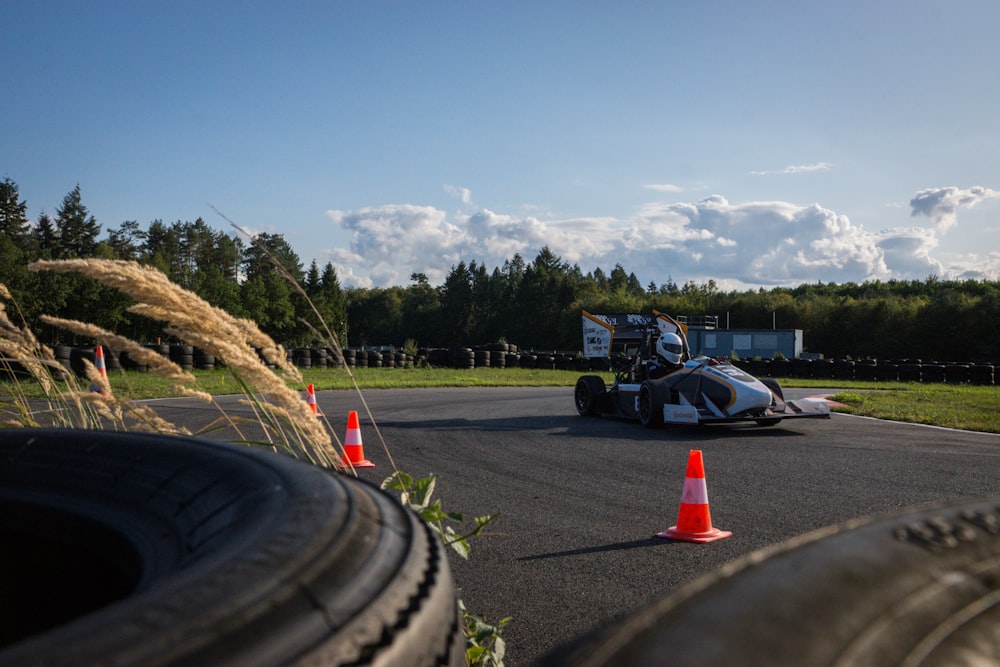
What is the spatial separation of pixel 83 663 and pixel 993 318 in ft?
215

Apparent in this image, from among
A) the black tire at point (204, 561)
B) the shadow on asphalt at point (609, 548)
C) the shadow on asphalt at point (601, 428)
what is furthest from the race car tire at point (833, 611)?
the shadow on asphalt at point (601, 428)

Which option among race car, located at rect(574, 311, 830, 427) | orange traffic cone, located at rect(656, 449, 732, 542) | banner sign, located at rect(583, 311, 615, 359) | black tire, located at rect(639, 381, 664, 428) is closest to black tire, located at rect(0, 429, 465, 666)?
orange traffic cone, located at rect(656, 449, 732, 542)

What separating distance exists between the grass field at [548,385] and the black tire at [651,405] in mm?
4597

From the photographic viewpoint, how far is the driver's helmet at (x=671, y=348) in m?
12.1

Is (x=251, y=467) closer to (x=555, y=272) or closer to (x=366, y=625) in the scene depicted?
Result: (x=366, y=625)

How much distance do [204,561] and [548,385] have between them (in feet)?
74.0

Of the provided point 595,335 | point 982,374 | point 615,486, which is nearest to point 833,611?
point 615,486

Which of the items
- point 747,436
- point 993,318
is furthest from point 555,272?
point 747,436

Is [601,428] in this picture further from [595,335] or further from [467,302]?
[467,302]

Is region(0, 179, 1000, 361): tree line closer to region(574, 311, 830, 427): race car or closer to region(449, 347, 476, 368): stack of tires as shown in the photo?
region(449, 347, 476, 368): stack of tires

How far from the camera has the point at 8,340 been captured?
3746 millimetres

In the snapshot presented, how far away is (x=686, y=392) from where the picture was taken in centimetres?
1145

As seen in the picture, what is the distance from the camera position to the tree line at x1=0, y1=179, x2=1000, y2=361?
58750 mm

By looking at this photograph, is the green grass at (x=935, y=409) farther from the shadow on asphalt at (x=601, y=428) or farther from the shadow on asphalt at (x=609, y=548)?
the shadow on asphalt at (x=609, y=548)
